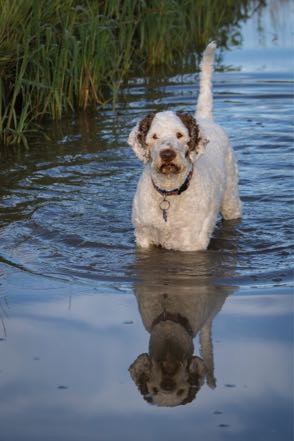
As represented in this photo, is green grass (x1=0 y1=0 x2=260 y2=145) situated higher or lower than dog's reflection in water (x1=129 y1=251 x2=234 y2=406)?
higher

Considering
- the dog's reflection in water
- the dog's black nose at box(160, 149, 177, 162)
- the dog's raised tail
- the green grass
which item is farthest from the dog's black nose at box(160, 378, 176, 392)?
the green grass

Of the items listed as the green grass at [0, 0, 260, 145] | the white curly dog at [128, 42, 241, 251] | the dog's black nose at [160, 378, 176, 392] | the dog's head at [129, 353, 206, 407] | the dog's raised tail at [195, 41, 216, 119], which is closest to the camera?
the dog's head at [129, 353, 206, 407]

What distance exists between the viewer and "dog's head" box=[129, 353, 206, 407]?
5043 millimetres

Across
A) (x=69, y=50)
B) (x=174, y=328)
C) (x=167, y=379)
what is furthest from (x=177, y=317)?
(x=69, y=50)

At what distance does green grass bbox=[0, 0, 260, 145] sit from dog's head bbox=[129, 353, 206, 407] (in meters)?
5.37

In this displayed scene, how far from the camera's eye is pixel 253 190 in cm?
920

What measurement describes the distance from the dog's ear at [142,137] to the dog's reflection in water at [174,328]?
30.6 inches

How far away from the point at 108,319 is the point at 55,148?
502 centimetres

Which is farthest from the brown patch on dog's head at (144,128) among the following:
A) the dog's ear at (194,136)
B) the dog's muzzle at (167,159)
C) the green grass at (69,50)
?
the green grass at (69,50)

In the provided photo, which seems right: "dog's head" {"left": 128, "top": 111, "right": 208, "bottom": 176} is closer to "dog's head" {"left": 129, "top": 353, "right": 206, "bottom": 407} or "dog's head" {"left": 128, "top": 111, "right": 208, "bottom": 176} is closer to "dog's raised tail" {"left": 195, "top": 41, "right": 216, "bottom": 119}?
"dog's raised tail" {"left": 195, "top": 41, "right": 216, "bottom": 119}

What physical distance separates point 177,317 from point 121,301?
417 millimetres

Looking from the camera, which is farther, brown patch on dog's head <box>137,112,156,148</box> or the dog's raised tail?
the dog's raised tail

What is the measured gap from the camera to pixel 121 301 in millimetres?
6402

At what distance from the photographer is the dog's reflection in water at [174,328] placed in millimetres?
5180
